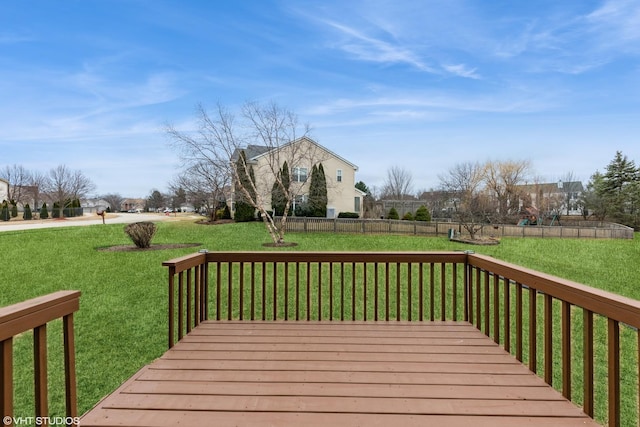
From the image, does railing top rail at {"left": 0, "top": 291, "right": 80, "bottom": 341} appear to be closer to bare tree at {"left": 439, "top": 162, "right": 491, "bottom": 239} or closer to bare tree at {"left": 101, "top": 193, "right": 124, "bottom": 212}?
bare tree at {"left": 439, "top": 162, "right": 491, "bottom": 239}

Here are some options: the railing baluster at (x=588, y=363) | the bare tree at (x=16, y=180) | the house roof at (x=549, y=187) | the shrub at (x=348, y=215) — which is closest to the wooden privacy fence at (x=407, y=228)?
the shrub at (x=348, y=215)

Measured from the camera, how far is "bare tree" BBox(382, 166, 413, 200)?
41.6m

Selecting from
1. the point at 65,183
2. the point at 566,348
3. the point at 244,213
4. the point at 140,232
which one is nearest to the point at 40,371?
the point at 566,348

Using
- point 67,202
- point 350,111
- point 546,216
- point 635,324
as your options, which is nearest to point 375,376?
point 635,324

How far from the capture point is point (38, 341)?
1.31 metres

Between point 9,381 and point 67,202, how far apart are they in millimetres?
46656

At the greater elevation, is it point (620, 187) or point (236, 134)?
point (236, 134)

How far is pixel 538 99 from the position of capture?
12461 mm

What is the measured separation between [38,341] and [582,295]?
2.62 metres

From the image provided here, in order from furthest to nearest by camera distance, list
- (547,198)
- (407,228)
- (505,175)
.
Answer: (547,198), (505,175), (407,228)

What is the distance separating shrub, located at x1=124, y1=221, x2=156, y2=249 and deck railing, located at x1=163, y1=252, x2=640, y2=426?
4675 millimetres

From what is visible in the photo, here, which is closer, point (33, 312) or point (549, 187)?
point (33, 312)

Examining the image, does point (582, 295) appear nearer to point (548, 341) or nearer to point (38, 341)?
point (548, 341)

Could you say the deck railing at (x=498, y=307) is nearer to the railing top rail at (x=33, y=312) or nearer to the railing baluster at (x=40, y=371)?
the railing top rail at (x=33, y=312)
